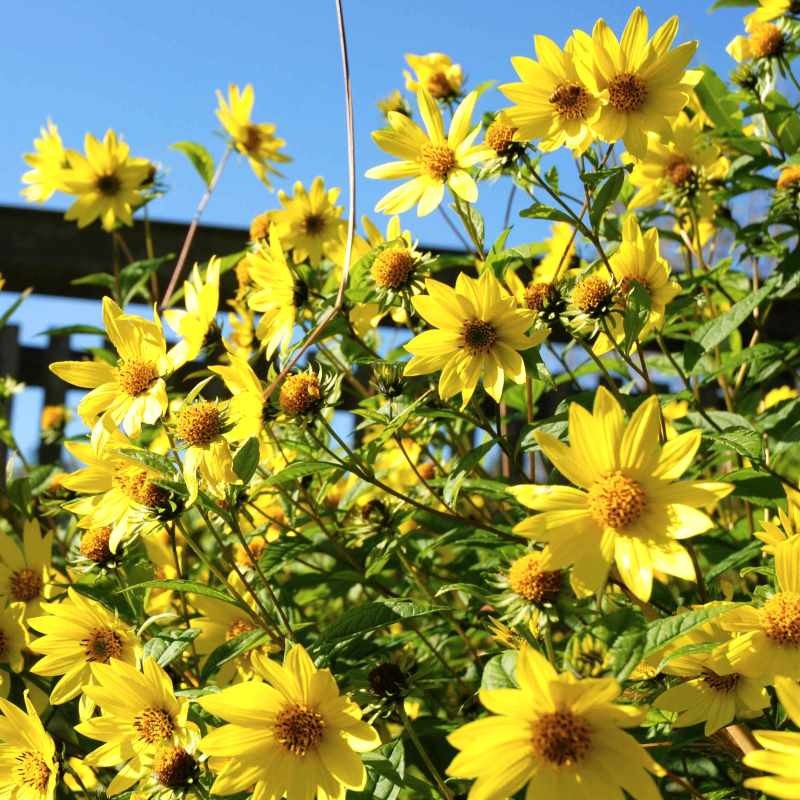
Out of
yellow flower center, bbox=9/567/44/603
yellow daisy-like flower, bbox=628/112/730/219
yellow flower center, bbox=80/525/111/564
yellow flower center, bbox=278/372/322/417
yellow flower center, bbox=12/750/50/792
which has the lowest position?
yellow flower center, bbox=12/750/50/792

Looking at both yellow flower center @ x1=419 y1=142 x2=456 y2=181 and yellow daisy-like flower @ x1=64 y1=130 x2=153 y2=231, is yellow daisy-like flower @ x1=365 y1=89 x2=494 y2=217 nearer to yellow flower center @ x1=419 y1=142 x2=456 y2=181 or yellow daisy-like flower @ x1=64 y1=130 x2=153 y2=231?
yellow flower center @ x1=419 y1=142 x2=456 y2=181

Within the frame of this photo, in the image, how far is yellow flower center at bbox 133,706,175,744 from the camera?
87 cm

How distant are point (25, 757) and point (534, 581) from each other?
0.56 m

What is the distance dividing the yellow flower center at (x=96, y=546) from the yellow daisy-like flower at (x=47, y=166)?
0.89 metres

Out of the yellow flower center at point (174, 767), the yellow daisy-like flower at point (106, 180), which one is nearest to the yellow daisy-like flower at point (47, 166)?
the yellow daisy-like flower at point (106, 180)

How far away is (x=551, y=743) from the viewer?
2.14 ft

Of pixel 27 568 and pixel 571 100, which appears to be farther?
pixel 27 568

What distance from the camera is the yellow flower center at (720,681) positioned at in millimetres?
789

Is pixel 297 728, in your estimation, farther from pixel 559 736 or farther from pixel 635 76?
pixel 635 76

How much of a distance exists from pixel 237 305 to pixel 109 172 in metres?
0.38

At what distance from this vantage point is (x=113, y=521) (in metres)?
0.99

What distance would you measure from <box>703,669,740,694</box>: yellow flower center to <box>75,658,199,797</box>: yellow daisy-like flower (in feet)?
1.49

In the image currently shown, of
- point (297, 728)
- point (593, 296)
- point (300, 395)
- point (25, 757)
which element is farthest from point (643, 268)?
point (25, 757)

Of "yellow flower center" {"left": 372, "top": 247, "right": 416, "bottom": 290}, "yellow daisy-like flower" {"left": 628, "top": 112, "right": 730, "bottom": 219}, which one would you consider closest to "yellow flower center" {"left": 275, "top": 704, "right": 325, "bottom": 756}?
"yellow flower center" {"left": 372, "top": 247, "right": 416, "bottom": 290}
